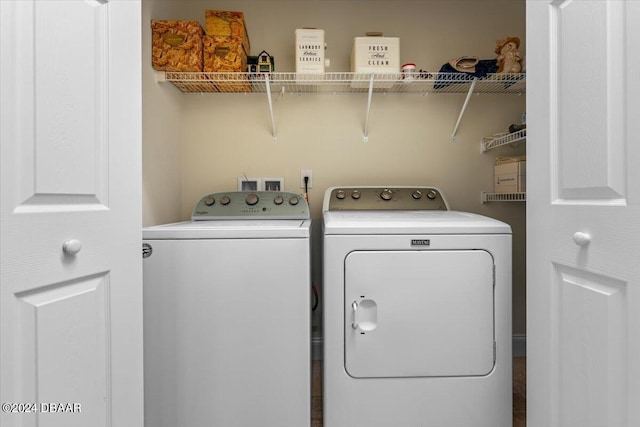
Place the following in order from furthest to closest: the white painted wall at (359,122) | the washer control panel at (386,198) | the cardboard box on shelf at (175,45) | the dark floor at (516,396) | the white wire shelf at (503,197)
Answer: the white painted wall at (359,122) < the washer control panel at (386,198) < the white wire shelf at (503,197) < the cardboard box on shelf at (175,45) < the dark floor at (516,396)

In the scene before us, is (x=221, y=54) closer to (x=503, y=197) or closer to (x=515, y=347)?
(x=503, y=197)

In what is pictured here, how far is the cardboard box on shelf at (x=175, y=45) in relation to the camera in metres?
1.73

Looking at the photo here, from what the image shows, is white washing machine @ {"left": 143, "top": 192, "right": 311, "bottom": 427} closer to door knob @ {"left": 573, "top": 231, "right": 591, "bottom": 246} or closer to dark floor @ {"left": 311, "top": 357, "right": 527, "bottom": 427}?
dark floor @ {"left": 311, "top": 357, "right": 527, "bottom": 427}

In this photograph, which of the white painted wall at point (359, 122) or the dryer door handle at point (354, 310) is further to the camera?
the white painted wall at point (359, 122)

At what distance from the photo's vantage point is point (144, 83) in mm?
1644

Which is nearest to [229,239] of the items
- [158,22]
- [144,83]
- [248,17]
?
[144,83]

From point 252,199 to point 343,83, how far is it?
858mm

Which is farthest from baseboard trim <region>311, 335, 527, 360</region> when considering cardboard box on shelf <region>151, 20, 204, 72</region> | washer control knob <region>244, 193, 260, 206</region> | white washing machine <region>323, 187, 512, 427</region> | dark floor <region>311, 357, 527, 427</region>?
cardboard box on shelf <region>151, 20, 204, 72</region>

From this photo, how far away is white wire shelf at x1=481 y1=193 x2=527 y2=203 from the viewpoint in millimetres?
1834

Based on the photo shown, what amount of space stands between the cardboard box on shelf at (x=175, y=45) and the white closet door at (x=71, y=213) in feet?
2.34

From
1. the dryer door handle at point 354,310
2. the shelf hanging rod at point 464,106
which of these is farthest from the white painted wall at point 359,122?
the dryer door handle at point 354,310

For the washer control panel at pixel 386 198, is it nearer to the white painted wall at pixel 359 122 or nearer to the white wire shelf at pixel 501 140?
the white painted wall at pixel 359 122

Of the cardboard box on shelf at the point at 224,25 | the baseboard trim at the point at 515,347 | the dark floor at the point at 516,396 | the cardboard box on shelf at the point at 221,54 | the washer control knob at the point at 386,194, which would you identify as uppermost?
the cardboard box on shelf at the point at 224,25

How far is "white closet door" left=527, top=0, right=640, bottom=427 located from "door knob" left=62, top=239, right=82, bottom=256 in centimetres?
124
